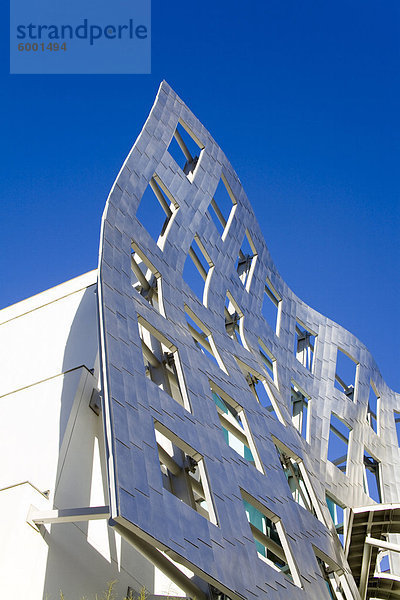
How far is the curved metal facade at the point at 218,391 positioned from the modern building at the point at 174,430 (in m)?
0.05

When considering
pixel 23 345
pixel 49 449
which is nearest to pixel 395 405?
pixel 23 345

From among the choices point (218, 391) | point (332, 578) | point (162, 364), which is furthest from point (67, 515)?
point (332, 578)

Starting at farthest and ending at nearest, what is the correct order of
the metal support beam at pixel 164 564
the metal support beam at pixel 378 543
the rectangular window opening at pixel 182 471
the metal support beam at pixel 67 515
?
the metal support beam at pixel 378 543 < the rectangular window opening at pixel 182 471 < the metal support beam at pixel 67 515 < the metal support beam at pixel 164 564

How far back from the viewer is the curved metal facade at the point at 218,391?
39.9ft

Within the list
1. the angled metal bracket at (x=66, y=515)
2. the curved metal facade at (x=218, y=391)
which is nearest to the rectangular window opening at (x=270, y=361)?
the curved metal facade at (x=218, y=391)

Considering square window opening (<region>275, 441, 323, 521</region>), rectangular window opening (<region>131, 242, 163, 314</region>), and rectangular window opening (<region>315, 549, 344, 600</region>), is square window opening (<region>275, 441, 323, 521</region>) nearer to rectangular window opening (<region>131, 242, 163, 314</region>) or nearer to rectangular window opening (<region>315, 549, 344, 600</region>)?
rectangular window opening (<region>315, 549, 344, 600</region>)

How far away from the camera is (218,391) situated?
17.5m

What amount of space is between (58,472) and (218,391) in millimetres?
4691

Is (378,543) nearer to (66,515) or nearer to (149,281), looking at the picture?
(149,281)

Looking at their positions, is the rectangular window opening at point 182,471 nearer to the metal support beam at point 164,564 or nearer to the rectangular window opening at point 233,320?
the metal support beam at point 164,564

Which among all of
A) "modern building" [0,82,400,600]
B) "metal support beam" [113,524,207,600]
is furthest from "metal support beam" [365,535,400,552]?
"metal support beam" [113,524,207,600]

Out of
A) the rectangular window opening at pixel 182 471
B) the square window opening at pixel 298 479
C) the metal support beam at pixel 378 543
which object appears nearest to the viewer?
the rectangular window opening at pixel 182 471

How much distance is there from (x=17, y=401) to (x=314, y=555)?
8397 millimetres

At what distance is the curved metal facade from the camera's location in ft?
39.9
